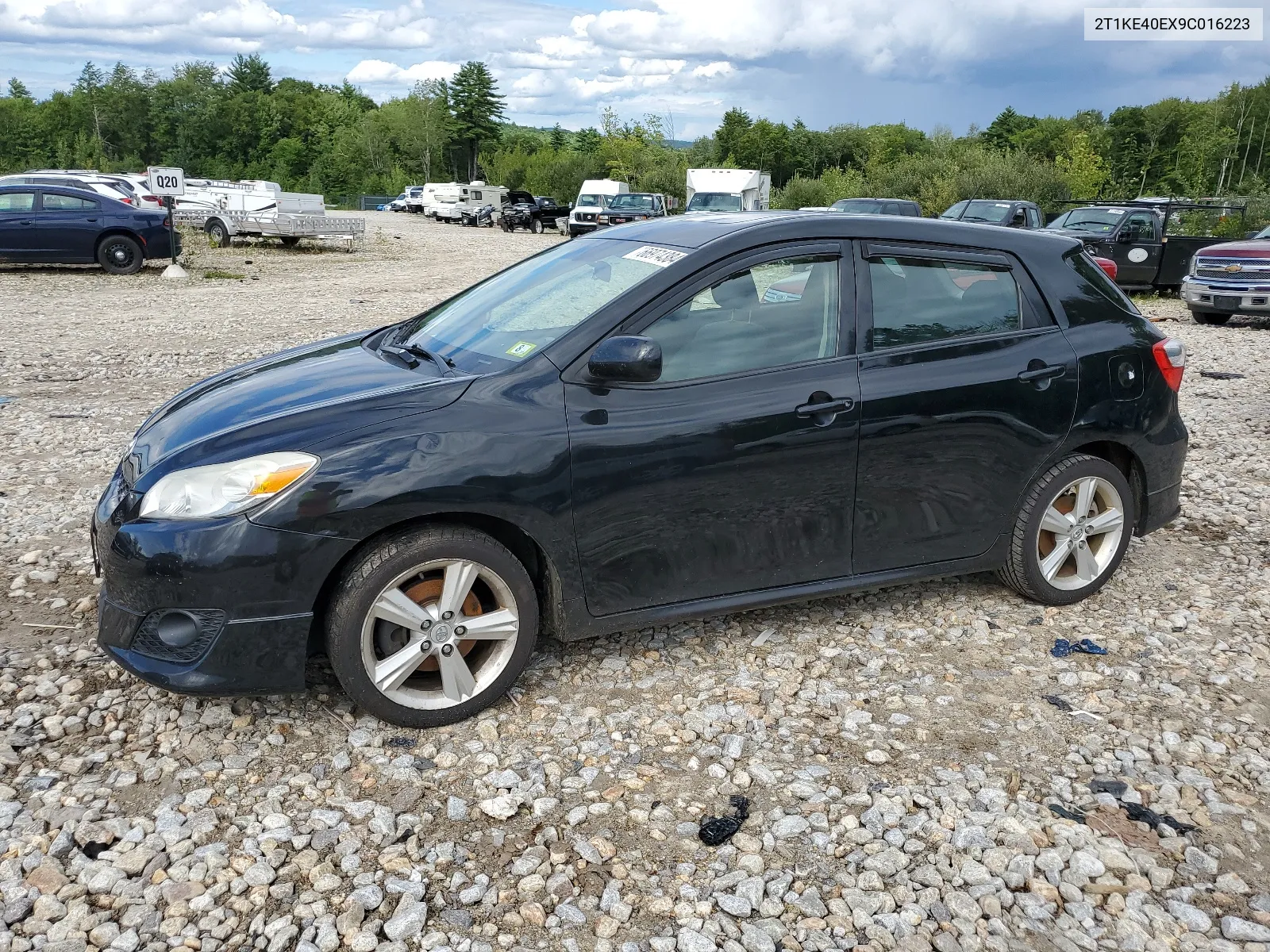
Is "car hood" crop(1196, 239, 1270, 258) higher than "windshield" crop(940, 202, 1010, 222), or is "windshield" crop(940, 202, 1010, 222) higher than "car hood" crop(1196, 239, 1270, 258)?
"windshield" crop(940, 202, 1010, 222)

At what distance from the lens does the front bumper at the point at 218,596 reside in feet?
11.0

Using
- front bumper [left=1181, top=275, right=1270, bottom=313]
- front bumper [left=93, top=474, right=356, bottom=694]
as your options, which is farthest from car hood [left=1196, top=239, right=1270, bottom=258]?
front bumper [left=93, top=474, right=356, bottom=694]

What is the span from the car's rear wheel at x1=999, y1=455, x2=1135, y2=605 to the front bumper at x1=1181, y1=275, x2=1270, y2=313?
12.1 meters

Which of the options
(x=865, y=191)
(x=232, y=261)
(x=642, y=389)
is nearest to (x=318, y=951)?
(x=642, y=389)

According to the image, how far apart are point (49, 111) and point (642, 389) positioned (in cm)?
12479

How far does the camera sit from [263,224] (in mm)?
28000

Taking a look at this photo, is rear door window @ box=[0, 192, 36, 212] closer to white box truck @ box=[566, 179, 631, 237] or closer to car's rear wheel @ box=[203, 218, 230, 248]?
car's rear wheel @ box=[203, 218, 230, 248]

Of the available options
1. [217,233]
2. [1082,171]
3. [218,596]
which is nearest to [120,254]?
[217,233]

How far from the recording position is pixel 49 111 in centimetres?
10694

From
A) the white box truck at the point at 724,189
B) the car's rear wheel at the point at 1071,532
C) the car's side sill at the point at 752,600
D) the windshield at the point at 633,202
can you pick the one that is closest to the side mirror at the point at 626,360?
the car's side sill at the point at 752,600

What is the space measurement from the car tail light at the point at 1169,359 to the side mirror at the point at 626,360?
2.59 meters

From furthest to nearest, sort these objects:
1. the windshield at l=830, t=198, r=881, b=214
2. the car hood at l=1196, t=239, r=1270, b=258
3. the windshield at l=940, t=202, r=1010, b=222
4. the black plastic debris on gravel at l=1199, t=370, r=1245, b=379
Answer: the windshield at l=830, t=198, r=881, b=214 < the windshield at l=940, t=202, r=1010, b=222 < the car hood at l=1196, t=239, r=1270, b=258 < the black plastic debris on gravel at l=1199, t=370, r=1245, b=379

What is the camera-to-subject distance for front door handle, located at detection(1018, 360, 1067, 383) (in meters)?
4.47

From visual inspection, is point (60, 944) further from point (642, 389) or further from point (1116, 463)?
point (1116, 463)
